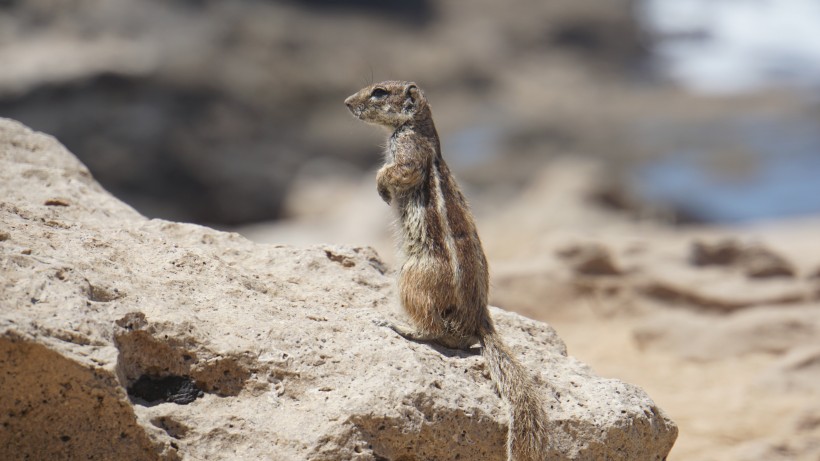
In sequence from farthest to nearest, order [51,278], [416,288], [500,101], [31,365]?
[500,101], [416,288], [51,278], [31,365]

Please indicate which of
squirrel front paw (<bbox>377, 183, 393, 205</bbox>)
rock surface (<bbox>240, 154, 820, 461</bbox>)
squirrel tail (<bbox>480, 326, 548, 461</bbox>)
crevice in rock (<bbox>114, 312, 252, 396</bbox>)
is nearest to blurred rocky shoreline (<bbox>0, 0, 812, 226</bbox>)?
rock surface (<bbox>240, 154, 820, 461</bbox>)

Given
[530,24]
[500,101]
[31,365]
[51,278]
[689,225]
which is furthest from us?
[530,24]

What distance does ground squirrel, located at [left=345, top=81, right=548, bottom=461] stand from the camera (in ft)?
14.5

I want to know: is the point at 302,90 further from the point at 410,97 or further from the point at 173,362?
the point at 173,362

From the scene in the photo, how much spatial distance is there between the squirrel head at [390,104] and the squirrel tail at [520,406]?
1.63 metres

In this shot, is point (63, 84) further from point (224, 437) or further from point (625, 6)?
point (224, 437)

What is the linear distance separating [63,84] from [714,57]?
706 inches

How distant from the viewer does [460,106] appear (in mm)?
26469

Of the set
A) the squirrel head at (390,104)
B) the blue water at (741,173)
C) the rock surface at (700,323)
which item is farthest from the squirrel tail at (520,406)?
the blue water at (741,173)

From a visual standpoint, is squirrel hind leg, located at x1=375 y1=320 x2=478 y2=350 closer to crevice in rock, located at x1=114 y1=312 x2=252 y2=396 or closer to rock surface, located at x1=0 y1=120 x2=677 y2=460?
rock surface, located at x1=0 y1=120 x2=677 y2=460

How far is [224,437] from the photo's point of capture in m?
4.09

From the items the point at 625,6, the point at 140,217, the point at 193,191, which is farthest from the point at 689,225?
the point at 140,217

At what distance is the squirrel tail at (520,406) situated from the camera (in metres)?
4.33

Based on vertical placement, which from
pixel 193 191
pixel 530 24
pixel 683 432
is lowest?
pixel 683 432
